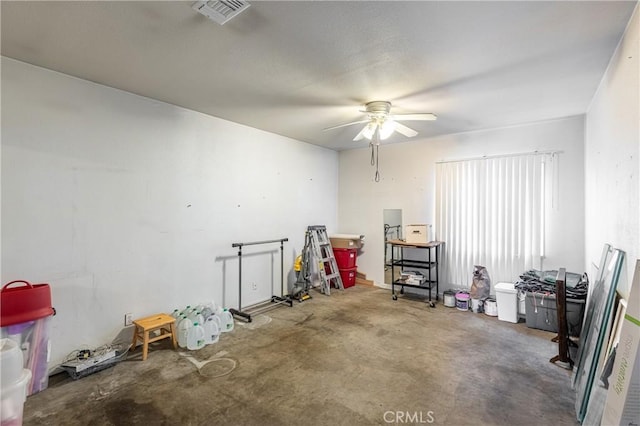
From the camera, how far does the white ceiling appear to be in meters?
1.84

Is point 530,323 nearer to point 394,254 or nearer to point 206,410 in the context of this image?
point 394,254

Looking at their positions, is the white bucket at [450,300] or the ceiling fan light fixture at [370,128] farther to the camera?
the white bucket at [450,300]

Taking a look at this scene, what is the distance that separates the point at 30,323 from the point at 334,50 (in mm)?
3234

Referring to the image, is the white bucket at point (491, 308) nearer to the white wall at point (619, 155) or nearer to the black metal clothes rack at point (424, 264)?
the black metal clothes rack at point (424, 264)

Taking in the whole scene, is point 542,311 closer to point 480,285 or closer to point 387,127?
point 480,285

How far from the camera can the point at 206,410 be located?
221 cm

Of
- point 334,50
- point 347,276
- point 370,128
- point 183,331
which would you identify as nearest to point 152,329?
point 183,331

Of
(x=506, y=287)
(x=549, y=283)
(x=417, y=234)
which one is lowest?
(x=506, y=287)

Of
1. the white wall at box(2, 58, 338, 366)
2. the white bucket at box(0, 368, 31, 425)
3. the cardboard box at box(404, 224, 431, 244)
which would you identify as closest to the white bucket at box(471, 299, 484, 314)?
the cardboard box at box(404, 224, 431, 244)

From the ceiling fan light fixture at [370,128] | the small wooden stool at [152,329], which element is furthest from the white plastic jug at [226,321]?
the ceiling fan light fixture at [370,128]

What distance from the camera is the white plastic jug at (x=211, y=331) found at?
10.8ft

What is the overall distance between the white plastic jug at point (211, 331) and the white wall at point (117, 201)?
0.57 m

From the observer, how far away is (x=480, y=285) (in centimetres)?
443

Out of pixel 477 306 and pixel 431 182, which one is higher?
pixel 431 182
